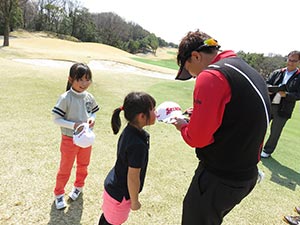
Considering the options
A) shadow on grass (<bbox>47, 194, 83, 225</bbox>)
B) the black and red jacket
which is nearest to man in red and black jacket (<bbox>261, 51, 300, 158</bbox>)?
the black and red jacket

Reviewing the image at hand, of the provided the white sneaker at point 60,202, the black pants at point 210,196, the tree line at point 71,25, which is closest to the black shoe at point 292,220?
the black pants at point 210,196

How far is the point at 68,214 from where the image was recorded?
2.50m

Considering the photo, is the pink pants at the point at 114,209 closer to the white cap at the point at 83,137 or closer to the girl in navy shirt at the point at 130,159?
the girl in navy shirt at the point at 130,159

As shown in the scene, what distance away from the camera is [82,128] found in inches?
85.2

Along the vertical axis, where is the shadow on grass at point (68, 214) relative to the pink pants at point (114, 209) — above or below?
below

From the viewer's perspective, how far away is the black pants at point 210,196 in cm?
154

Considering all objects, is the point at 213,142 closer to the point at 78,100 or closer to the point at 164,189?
the point at 78,100

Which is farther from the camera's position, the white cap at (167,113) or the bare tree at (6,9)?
the bare tree at (6,9)

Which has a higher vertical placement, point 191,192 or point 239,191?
point 239,191

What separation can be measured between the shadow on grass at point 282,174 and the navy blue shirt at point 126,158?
2960mm

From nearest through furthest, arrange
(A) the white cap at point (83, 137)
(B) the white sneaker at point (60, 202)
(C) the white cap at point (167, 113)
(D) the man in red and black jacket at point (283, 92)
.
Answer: (C) the white cap at point (167, 113)
(A) the white cap at point (83, 137)
(B) the white sneaker at point (60, 202)
(D) the man in red and black jacket at point (283, 92)

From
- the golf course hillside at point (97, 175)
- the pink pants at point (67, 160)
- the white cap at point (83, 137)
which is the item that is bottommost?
the golf course hillside at point (97, 175)

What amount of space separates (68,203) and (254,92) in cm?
220

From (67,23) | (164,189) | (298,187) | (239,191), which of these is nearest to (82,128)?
(239,191)
